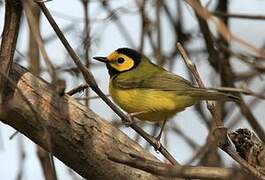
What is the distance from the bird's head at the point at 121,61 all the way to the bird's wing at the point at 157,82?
252 millimetres

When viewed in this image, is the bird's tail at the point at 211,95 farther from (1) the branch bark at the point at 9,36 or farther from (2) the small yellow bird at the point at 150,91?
(1) the branch bark at the point at 9,36

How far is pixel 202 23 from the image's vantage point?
171 inches

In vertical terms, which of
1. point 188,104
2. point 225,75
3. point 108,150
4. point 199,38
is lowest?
point 108,150

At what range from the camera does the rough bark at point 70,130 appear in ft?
9.05

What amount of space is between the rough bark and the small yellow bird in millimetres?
827

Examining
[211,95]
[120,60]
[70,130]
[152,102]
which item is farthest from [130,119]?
[120,60]

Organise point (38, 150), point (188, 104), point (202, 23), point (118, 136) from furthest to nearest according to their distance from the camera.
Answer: point (202, 23) < point (188, 104) < point (38, 150) < point (118, 136)

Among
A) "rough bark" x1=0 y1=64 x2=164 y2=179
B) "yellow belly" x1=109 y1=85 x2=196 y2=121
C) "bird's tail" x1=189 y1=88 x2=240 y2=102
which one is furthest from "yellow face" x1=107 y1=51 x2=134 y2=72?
"rough bark" x1=0 y1=64 x2=164 y2=179

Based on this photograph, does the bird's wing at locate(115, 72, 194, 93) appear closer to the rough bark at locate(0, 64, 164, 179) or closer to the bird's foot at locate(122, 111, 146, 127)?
the bird's foot at locate(122, 111, 146, 127)

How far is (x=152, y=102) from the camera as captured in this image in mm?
3875

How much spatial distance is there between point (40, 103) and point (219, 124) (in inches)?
29.7

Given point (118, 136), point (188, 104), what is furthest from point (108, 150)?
point (188, 104)

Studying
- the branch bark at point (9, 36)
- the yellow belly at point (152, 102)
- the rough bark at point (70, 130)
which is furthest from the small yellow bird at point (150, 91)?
the branch bark at point (9, 36)

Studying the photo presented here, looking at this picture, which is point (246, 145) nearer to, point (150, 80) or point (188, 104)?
point (188, 104)
